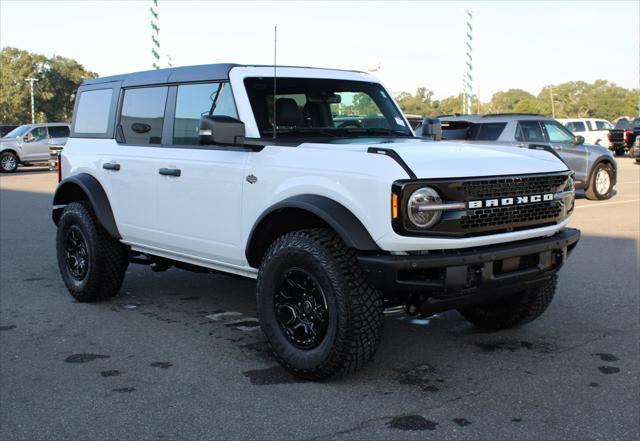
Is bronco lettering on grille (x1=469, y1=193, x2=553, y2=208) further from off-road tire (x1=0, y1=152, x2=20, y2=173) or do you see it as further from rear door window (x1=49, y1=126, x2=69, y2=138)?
rear door window (x1=49, y1=126, x2=69, y2=138)

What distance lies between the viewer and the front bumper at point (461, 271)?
12.9 ft

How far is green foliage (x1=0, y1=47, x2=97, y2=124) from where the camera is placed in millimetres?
75812

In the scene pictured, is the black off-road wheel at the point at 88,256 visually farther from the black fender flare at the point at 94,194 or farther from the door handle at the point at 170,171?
the door handle at the point at 170,171

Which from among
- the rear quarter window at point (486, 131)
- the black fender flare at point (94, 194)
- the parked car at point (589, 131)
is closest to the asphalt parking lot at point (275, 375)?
the black fender flare at point (94, 194)

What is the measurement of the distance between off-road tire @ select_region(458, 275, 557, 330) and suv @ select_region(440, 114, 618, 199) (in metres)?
8.98

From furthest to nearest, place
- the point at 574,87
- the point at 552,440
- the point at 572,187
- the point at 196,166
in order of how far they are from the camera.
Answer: the point at 574,87 → the point at 196,166 → the point at 572,187 → the point at 552,440

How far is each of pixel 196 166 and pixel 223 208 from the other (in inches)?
16.5

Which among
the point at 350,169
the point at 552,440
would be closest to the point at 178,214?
the point at 350,169

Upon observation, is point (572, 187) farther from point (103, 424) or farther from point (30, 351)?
point (30, 351)

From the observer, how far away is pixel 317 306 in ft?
14.2

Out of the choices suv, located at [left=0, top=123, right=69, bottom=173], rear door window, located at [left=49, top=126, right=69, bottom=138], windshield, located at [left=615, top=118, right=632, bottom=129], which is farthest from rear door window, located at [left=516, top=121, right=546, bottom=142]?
windshield, located at [left=615, top=118, right=632, bottom=129]

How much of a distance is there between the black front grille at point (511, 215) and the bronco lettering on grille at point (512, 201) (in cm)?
2

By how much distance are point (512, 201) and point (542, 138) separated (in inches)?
446

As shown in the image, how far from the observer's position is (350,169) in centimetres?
415
